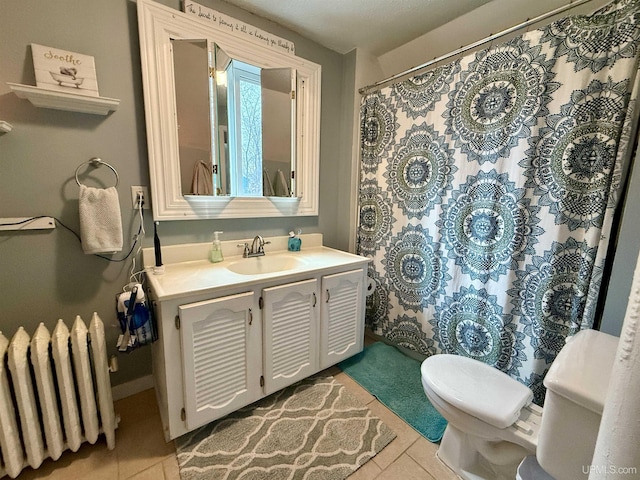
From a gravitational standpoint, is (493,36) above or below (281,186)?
above

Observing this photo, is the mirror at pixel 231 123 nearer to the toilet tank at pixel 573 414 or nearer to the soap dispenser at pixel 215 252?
the soap dispenser at pixel 215 252

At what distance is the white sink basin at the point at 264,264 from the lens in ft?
5.46

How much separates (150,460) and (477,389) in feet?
4.81

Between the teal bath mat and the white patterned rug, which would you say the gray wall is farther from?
the teal bath mat

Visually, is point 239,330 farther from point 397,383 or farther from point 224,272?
point 397,383

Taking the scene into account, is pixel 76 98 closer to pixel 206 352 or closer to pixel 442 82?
pixel 206 352

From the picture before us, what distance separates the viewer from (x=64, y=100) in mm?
1112

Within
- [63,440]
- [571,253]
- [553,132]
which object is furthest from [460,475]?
[63,440]

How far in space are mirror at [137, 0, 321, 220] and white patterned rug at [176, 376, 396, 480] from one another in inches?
45.1

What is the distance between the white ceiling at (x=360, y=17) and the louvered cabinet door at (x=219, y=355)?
166 cm

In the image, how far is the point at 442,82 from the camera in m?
1.56

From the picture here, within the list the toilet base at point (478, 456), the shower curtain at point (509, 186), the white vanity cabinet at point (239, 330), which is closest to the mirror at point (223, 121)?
the white vanity cabinet at point (239, 330)

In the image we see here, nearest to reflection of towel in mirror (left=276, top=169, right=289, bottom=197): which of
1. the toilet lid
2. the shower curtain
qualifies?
the shower curtain

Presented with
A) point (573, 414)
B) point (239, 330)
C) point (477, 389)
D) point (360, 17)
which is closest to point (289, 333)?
point (239, 330)
